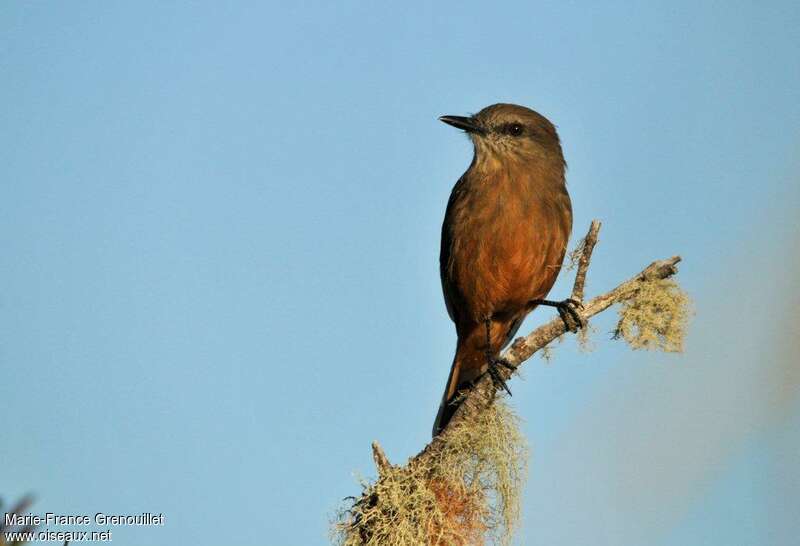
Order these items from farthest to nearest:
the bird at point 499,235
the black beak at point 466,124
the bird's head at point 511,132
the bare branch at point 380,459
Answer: the black beak at point 466,124, the bird's head at point 511,132, the bird at point 499,235, the bare branch at point 380,459

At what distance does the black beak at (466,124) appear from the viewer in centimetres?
634

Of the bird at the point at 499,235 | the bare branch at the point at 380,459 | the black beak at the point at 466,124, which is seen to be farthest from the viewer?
the black beak at the point at 466,124

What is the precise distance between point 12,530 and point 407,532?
2994 millimetres

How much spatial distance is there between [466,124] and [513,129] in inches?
12.2

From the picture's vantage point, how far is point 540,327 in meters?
4.93

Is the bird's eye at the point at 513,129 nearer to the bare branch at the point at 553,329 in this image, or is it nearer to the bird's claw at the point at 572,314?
the bare branch at the point at 553,329

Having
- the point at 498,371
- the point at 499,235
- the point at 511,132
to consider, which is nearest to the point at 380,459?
the point at 498,371

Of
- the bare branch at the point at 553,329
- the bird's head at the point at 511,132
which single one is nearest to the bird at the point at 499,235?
the bird's head at the point at 511,132

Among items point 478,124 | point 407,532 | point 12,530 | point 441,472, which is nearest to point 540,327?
point 441,472

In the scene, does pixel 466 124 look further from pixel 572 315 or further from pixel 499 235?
pixel 572 315

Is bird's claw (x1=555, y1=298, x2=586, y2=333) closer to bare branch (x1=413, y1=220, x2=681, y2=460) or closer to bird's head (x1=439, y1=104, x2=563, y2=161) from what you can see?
bare branch (x1=413, y1=220, x2=681, y2=460)

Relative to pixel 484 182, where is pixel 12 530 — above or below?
below

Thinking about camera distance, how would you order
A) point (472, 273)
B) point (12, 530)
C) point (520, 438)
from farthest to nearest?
1. point (472, 273)
2. point (520, 438)
3. point (12, 530)

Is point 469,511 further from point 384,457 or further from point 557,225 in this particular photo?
point 557,225
